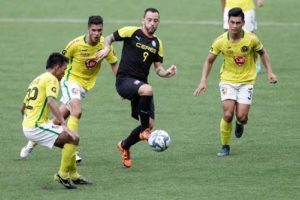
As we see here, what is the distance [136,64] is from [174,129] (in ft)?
9.46

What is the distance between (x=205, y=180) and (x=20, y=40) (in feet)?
45.4

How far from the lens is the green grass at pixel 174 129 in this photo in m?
13.0

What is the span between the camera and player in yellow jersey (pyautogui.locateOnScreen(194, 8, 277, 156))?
14.9 m

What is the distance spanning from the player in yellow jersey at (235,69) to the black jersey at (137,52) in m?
0.90

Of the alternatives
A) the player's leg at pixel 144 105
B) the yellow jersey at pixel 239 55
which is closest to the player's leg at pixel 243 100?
the yellow jersey at pixel 239 55

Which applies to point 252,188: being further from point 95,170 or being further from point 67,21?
point 67,21

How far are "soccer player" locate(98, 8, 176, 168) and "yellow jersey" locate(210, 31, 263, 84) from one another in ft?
3.39

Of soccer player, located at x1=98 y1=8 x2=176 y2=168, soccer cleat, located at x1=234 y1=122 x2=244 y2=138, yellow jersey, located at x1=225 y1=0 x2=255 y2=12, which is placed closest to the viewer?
soccer player, located at x1=98 y1=8 x2=176 y2=168

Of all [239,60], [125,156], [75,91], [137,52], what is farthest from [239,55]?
[75,91]

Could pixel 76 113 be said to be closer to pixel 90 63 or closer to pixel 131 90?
pixel 131 90

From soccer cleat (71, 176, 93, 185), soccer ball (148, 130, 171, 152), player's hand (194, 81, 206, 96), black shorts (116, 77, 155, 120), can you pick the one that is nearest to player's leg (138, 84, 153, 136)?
black shorts (116, 77, 155, 120)

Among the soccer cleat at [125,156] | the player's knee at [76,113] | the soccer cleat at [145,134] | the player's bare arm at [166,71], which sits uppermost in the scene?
the player's bare arm at [166,71]

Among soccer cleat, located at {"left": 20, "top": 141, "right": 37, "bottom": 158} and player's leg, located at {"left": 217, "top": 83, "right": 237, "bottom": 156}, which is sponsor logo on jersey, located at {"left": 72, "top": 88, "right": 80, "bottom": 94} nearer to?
soccer cleat, located at {"left": 20, "top": 141, "right": 37, "bottom": 158}

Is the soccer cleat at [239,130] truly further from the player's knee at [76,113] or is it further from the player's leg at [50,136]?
the player's leg at [50,136]
